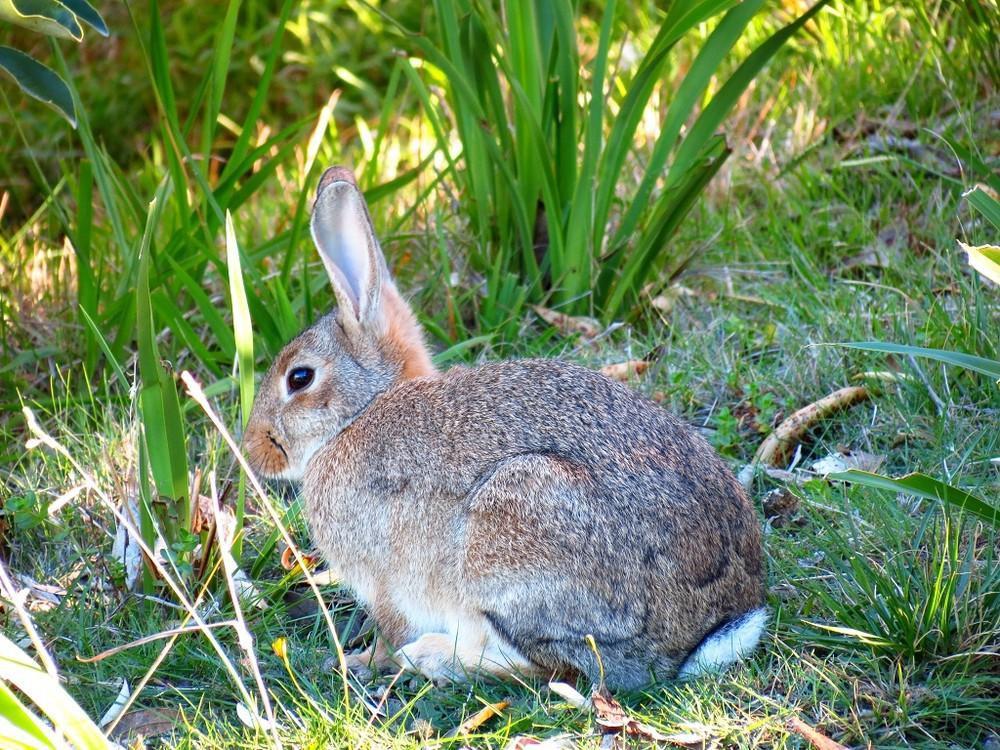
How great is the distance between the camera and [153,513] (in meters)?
3.71

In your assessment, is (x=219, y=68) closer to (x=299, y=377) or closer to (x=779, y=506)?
(x=299, y=377)

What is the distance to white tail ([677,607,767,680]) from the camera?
321 centimetres

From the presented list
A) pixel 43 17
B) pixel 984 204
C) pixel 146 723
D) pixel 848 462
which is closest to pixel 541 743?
pixel 146 723

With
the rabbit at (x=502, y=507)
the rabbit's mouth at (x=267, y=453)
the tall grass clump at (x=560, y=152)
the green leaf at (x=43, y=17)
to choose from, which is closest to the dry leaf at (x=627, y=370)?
the tall grass clump at (x=560, y=152)

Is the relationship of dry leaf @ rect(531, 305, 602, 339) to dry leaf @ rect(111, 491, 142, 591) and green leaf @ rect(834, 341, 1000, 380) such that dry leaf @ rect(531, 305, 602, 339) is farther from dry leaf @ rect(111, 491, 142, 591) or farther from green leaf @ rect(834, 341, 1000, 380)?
green leaf @ rect(834, 341, 1000, 380)

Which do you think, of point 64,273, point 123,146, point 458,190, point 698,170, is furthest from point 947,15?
point 123,146

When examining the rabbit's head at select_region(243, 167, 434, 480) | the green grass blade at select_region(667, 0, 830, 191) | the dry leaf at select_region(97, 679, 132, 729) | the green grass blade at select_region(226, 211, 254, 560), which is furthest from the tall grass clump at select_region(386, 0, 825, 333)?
the dry leaf at select_region(97, 679, 132, 729)

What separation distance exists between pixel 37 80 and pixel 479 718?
2116 mm

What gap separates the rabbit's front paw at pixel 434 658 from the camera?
3472mm

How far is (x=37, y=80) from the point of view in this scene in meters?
3.52

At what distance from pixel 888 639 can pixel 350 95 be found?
20.1 ft

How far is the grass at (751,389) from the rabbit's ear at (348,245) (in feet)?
1.49

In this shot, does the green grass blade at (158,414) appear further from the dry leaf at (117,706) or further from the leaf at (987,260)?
the leaf at (987,260)

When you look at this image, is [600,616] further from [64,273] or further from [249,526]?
[64,273]
